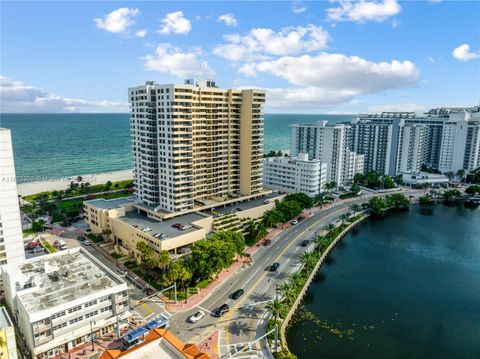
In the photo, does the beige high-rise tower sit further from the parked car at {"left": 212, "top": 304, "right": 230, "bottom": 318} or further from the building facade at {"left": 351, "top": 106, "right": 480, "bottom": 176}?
the building facade at {"left": 351, "top": 106, "right": 480, "bottom": 176}

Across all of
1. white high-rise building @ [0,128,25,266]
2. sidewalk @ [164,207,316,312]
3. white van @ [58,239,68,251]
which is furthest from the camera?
white van @ [58,239,68,251]

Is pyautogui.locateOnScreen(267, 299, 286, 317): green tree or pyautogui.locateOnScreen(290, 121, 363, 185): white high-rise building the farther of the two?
pyautogui.locateOnScreen(290, 121, 363, 185): white high-rise building

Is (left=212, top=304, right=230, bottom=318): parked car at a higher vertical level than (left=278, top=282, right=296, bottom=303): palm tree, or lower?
lower

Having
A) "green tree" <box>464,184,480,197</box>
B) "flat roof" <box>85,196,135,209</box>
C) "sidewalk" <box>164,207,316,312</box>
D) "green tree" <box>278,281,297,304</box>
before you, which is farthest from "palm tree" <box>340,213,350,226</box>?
"green tree" <box>464,184,480,197</box>

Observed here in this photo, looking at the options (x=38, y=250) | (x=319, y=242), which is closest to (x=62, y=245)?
(x=38, y=250)

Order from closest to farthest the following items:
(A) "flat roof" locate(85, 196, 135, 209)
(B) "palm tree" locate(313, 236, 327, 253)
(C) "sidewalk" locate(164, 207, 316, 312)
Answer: (C) "sidewalk" locate(164, 207, 316, 312) < (B) "palm tree" locate(313, 236, 327, 253) < (A) "flat roof" locate(85, 196, 135, 209)

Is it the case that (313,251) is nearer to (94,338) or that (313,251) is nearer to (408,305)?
(408,305)

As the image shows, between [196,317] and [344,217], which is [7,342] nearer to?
[196,317]

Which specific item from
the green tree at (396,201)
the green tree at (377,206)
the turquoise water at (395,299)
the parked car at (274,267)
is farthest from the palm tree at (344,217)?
the parked car at (274,267)
